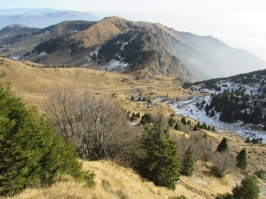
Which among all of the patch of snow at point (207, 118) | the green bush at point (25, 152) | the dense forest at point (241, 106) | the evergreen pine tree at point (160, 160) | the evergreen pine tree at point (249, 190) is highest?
the green bush at point (25, 152)

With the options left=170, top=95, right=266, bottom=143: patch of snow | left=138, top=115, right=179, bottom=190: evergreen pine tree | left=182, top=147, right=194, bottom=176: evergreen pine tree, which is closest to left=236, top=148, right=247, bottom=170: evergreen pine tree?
left=182, top=147, right=194, bottom=176: evergreen pine tree

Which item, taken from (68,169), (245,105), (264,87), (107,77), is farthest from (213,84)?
(68,169)

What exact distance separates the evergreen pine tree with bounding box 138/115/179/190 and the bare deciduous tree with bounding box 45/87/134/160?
4624 millimetres

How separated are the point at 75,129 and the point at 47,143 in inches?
604

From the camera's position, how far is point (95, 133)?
2775 centimetres

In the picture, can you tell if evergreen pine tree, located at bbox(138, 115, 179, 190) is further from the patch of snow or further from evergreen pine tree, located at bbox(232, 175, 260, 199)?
the patch of snow

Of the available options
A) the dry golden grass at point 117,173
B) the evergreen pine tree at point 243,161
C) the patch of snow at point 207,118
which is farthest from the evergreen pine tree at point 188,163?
the patch of snow at point 207,118

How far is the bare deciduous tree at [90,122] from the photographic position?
26.7 meters

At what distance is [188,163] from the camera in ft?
108

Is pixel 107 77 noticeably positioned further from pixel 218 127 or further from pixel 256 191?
pixel 256 191

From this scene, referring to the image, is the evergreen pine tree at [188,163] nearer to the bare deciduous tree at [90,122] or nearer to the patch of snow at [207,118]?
the bare deciduous tree at [90,122]

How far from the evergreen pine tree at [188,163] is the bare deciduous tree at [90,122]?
11.7 metres

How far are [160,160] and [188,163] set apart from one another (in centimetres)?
1303

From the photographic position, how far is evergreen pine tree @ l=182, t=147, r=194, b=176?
32.8 m
